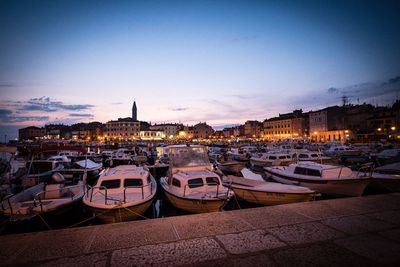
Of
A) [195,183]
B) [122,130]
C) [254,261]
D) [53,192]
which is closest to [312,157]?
[195,183]

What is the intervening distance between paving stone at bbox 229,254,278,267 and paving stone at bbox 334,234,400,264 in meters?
1.45

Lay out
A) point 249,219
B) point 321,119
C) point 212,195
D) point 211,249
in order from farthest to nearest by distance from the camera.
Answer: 1. point 321,119
2. point 212,195
3. point 249,219
4. point 211,249

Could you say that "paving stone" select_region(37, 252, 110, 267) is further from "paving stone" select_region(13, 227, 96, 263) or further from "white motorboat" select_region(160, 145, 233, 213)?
"white motorboat" select_region(160, 145, 233, 213)

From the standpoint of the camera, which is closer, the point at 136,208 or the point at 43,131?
the point at 136,208

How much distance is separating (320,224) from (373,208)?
2134mm

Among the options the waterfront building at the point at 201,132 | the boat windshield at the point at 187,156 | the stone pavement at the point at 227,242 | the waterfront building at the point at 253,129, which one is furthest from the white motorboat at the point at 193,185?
the waterfront building at the point at 201,132

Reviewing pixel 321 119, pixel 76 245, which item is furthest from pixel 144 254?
pixel 321 119

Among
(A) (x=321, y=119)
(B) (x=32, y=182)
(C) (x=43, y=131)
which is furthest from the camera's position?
(C) (x=43, y=131)

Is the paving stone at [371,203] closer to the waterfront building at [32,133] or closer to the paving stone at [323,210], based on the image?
the paving stone at [323,210]

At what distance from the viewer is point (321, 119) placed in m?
91.3

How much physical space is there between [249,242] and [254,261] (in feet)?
2.03

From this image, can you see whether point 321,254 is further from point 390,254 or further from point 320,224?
point 320,224

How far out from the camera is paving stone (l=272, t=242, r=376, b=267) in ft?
11.1

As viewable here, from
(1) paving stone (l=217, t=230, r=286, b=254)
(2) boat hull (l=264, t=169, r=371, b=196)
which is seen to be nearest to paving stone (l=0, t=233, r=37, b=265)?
(1) paving stone (l=217, t=230, r=286, b=254)
